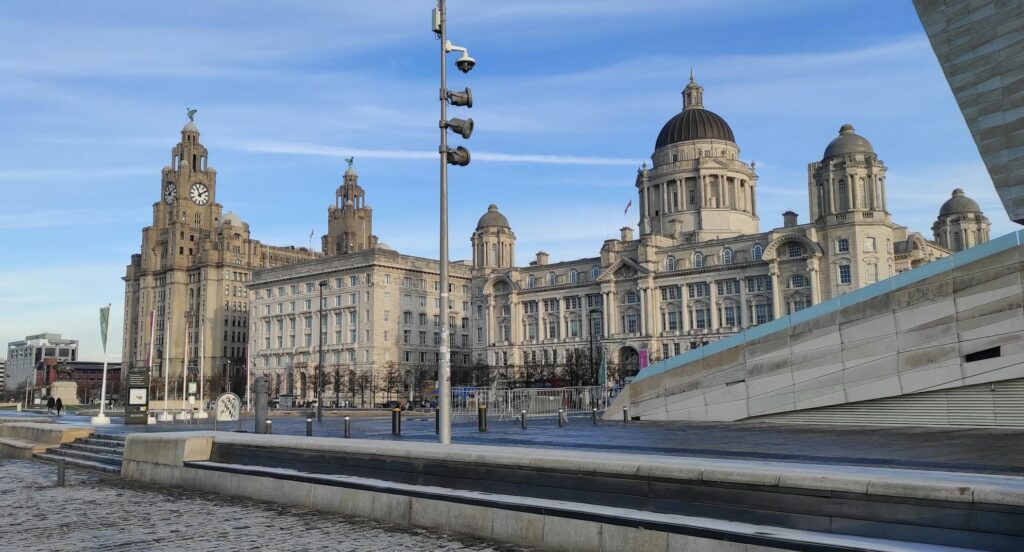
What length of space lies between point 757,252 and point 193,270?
110m

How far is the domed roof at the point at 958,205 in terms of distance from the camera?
11650 cm

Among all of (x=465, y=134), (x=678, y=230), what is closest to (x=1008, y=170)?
(x=465, y=134)

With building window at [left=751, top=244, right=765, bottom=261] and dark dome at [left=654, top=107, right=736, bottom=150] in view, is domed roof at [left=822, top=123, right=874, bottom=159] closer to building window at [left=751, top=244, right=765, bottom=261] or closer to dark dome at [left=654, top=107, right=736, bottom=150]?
building window at [left=751, top=244, right=765, bottom=261]

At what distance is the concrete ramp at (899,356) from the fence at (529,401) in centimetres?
1776

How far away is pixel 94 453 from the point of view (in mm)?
24766

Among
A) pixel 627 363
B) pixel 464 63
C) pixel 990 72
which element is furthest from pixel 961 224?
pixel 464 63

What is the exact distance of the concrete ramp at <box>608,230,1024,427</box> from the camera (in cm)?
2433

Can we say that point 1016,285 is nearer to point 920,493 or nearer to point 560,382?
point 920,493

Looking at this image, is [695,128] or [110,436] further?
[695,128]

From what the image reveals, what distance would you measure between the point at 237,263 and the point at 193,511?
160 meters

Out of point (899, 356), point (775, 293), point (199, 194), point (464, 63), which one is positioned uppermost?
point (199, 194)

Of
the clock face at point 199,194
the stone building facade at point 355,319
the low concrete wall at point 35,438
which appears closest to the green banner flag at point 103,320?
the low concrete wall at point 35,438

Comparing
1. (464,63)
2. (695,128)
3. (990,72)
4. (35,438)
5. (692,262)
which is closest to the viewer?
(464,63)

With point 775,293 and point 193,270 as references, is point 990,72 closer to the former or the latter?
point 775,293
